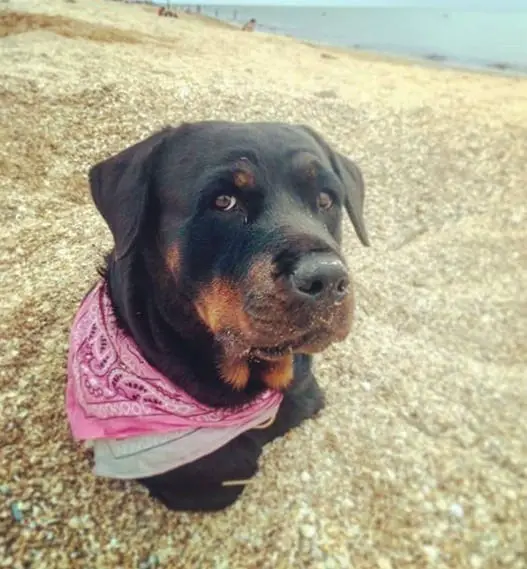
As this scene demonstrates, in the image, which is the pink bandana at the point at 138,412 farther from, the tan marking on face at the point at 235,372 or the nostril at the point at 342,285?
the nostril at the point at 342,285

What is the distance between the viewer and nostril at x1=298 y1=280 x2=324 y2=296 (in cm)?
183

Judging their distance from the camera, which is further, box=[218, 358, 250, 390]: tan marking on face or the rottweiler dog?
box=[218, 358, 250, 390]: tan marking on face

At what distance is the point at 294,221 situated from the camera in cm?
208

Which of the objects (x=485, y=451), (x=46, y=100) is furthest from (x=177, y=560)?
(x=46, y=100)

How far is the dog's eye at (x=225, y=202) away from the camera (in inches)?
84.3

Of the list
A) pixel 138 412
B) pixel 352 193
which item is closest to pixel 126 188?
pixel 138 412

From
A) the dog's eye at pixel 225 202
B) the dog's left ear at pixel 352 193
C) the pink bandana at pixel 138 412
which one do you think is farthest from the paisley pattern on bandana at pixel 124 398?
the dog's left ear at pixel 352 193

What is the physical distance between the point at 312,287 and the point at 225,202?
51 cm

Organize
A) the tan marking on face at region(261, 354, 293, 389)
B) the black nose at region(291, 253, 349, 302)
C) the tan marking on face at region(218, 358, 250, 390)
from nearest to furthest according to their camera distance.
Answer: the black nose at region(291, 253, 349, 302) < the tan marking on face at region(218, 358, 250, 390) < the tan marking on face at region(261, 354, 293, 389)

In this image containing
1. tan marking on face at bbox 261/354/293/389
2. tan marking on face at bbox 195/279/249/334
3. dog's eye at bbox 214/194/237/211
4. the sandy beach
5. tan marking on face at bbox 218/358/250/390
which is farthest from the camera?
the sandy beach

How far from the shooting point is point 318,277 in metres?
1.82

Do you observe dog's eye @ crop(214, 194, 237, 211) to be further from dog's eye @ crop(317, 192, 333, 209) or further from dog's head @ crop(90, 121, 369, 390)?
dog's eye @ crop(317, 192, 333, 209)

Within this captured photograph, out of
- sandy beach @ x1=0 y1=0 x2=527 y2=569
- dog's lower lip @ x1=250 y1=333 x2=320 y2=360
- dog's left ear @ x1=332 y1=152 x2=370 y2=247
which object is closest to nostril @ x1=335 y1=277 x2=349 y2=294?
dog's lower lip @ x1=250 y1=333 x2=320 y2=360

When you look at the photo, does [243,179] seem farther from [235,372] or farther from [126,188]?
[235,372]
